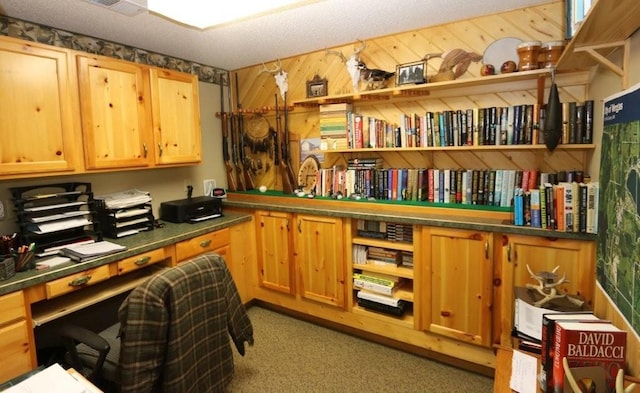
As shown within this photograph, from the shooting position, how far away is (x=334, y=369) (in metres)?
2.45

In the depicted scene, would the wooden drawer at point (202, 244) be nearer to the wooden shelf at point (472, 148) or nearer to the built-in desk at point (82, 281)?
the built-in desk at point (82, 281)

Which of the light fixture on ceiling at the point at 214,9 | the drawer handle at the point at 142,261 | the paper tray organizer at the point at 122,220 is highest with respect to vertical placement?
the light fixture on ceiling at the point at 214,9

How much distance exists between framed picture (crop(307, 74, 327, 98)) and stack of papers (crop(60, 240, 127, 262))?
77.2 inches

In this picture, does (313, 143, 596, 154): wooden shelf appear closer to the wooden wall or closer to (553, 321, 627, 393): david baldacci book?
the wooden wall

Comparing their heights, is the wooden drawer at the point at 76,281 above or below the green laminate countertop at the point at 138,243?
below

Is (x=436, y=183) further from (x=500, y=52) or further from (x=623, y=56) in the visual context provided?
(x=623, y=56)

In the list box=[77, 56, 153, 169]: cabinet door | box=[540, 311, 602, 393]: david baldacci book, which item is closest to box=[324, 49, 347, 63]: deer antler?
box=[77, 56, 153, 169]: cabinet door

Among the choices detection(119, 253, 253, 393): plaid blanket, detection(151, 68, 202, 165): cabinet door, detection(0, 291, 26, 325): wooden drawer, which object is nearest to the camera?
detection(119, 253, 253, 393): plaid blanket

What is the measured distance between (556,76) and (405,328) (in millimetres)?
1932

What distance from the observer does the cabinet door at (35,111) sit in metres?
1.96

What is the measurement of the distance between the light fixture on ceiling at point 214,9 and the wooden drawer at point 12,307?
68.6 inches

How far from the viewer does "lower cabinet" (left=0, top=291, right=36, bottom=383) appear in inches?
67.2

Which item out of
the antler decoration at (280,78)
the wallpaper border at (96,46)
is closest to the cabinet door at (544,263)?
the antler decoration at (280,78)

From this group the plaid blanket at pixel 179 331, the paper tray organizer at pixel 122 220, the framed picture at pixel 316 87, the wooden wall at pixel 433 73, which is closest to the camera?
the plaid blanket at pixel 179 331
